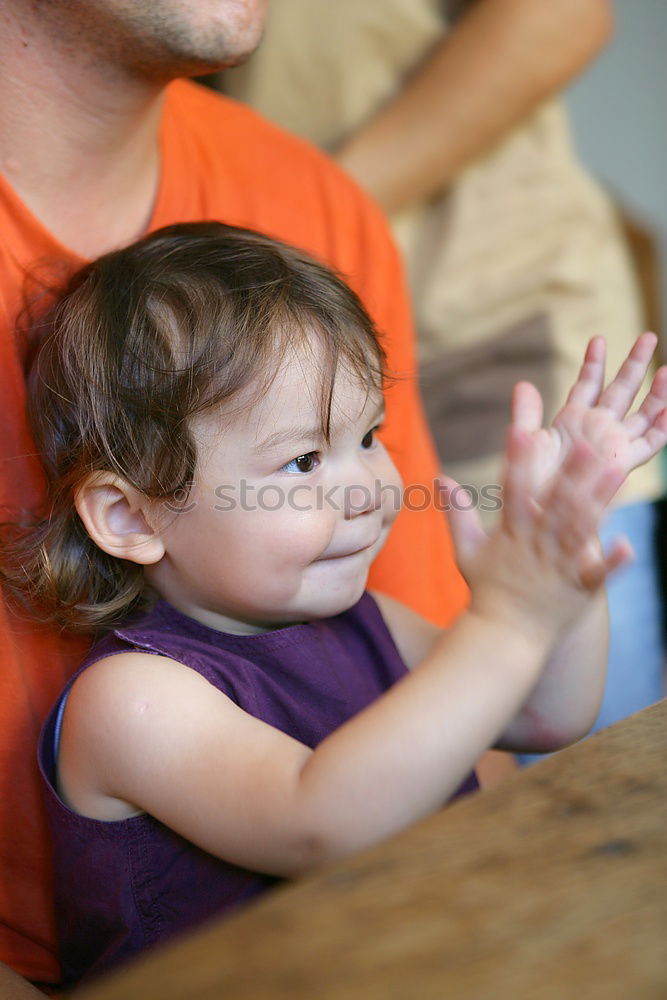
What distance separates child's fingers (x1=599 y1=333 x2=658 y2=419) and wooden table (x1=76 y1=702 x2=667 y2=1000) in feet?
1.19

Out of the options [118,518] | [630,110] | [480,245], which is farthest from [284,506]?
[630,110]

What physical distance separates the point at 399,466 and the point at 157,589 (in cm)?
40

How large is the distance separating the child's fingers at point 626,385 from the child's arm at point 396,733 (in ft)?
0.47

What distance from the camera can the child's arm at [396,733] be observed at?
0.72 m

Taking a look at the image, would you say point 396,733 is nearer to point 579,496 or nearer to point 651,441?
point 579,496

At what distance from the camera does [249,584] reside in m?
0.92

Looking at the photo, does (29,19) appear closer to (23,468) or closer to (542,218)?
(23,468)

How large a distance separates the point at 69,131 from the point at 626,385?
2.08 ft

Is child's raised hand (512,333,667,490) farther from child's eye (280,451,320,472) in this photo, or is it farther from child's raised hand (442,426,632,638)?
child's eye (280,451,320,472)

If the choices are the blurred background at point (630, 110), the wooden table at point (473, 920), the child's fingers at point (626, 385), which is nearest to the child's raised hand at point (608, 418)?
the child's fingers at point (626, 385)

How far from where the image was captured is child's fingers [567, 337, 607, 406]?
91cm

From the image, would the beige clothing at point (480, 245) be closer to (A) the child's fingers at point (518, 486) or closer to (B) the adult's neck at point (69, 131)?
(B) the adult's neck at point (69, 131)

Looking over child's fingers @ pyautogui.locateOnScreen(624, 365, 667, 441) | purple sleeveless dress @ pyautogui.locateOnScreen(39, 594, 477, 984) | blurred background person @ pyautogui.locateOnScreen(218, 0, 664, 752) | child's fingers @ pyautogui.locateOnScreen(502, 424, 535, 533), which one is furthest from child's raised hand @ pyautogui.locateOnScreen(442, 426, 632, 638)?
blurred background person @ pyautogui.locateOnScreen(218, 0, 664, 752)

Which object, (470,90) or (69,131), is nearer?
(69,131)
